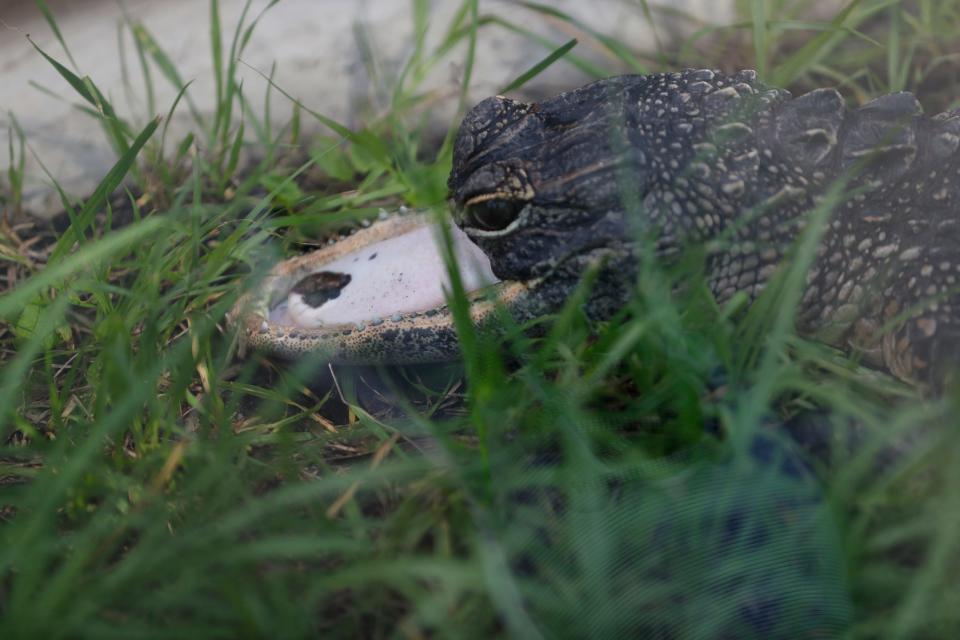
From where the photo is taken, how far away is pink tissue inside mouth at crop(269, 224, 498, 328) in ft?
8.71

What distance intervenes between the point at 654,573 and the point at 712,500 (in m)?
0.21

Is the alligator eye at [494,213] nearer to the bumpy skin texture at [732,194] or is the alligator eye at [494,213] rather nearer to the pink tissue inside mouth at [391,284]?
the bumpy skin texture at [732,194]

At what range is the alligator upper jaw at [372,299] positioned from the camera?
2.52 meters

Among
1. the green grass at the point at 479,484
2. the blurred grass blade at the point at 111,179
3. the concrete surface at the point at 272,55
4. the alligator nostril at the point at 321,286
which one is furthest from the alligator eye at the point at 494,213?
the concrete surface at the point at 272,55

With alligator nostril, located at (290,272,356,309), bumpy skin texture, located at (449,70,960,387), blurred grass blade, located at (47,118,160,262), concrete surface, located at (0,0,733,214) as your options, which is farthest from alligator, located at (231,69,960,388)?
concrete surface, located at (0,0,733,214)

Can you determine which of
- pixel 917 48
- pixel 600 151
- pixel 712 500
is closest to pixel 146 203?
pixel 600 151

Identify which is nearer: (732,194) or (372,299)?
(732,194)

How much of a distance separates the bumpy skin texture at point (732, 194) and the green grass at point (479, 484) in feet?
0.70

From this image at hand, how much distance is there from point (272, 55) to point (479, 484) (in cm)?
263

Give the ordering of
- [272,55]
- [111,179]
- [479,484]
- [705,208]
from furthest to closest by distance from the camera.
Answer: [272,55] → [111,179] → [705,208] → [479,484]

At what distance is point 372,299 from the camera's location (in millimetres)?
2693

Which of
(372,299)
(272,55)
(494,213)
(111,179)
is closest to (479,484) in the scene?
(494,213)

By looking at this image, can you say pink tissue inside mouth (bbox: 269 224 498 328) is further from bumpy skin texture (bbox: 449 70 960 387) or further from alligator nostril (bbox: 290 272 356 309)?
bumpy skin texture (bbox: 449 70 960 387)

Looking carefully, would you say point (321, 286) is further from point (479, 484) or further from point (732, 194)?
point (732, 194)
